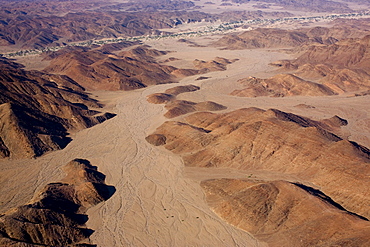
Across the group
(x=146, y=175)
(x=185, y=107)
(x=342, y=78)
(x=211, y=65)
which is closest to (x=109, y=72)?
(x=211, y=65)

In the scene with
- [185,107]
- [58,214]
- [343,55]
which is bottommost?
[185,107]

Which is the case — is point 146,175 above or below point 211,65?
above

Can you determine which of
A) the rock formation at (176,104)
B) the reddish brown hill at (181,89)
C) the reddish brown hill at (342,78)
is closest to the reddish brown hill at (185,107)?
the rock formation at (176,104)

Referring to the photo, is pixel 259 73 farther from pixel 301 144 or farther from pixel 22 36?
pixel 22 36

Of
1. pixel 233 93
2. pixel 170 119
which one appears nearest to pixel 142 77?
pixel 233 93

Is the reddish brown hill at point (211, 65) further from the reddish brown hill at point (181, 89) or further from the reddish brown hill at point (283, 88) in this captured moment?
the reddish brown hill at point (283, 88)

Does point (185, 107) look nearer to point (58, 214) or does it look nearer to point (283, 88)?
point (283, 88)

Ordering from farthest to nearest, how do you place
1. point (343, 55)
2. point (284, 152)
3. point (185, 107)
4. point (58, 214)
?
point (343, 55)
point (185, 107)
point (284, 152)
point (58, 214)
